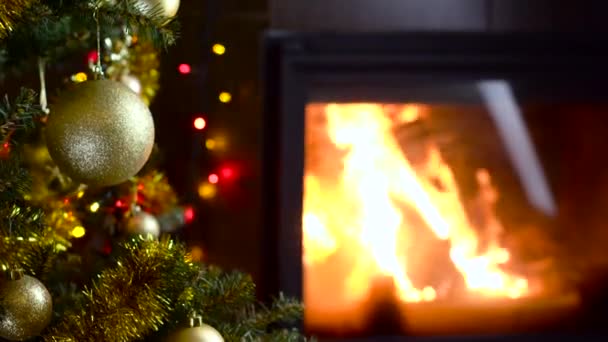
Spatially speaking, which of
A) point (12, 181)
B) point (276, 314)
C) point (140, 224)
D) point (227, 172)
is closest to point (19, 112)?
point (12, 181)

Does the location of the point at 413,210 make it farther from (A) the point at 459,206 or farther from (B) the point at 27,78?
(B) the point at 27,78

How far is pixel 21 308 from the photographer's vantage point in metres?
0.72

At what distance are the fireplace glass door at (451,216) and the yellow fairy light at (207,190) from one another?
0.17 m

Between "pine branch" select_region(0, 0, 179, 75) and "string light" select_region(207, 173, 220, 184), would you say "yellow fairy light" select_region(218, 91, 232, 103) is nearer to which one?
"string light" select_region(207, 173, 220, 184)

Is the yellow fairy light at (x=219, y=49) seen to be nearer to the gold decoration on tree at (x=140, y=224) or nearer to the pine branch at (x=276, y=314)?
the gold decoration on tree at (x=140, y=224)

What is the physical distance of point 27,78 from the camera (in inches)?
56.7

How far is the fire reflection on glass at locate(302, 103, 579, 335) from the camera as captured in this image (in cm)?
144

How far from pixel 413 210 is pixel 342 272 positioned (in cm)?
17

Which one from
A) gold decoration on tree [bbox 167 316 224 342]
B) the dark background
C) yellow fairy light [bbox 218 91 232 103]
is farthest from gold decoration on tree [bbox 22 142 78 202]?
gold decoration on tree [bbox 167 316 224 342]

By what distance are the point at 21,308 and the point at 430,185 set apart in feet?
2.94

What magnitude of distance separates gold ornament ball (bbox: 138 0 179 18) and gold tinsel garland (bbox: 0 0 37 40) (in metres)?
0.11

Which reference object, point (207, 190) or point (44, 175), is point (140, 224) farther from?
point (207, 190)

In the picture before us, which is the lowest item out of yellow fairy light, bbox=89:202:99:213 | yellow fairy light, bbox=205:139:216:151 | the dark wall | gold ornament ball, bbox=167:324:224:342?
gold ornament ball, bbox=167:324:224:342

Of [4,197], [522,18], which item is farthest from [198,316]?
[522,18]
